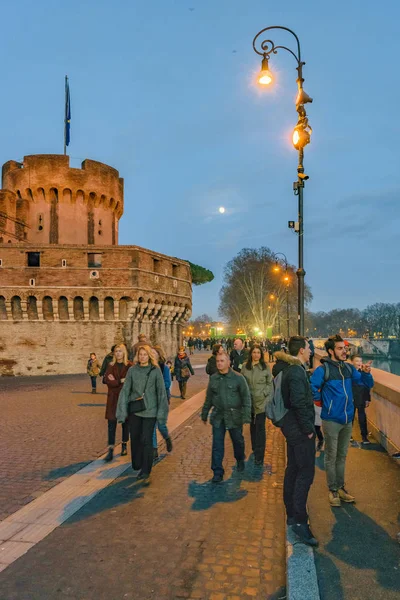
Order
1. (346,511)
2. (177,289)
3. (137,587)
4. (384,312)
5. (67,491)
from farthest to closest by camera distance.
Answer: (384,312) < (177,289) < (67,491) < (346,511) < (137,587)

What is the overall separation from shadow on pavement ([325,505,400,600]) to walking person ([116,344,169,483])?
238 centimetres

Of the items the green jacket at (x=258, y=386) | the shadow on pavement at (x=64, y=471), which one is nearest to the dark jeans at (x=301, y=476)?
the green jacket at (x=258, y=386)

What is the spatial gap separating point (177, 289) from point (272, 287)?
93.8ft

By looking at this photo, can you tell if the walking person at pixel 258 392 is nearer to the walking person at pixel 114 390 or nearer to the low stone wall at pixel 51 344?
the walking person at pixel 114 390

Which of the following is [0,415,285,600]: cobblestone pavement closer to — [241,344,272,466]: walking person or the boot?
[241,344,272,466]: walking person

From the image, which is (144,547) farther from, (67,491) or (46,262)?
(46,262)

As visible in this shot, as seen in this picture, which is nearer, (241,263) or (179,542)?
(179,542)

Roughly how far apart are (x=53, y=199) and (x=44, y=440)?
25.8 m

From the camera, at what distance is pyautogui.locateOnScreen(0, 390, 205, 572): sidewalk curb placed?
12.9ft

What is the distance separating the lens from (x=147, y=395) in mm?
5605

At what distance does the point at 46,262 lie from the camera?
23859mm

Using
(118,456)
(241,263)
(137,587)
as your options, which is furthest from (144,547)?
Result: (241,263)

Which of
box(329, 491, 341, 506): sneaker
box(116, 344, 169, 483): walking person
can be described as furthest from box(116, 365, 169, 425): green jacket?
box(329, 491, 341, 506): sneaker

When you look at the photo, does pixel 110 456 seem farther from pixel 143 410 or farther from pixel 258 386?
pixel 258 386
